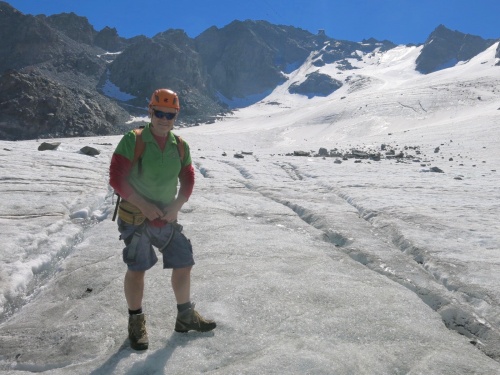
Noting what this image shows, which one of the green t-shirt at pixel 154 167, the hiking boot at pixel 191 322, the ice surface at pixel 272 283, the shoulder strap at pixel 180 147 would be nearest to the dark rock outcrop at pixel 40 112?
→ the ice surface at pixel 272 283

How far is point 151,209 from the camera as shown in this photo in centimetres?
458

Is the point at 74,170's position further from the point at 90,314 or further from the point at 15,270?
the point at 90,314

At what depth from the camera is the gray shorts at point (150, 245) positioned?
15.2ft

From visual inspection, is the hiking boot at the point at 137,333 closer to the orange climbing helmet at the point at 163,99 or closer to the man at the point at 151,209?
the man at the point at 151,209

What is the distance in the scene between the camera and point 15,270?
20.7 feet

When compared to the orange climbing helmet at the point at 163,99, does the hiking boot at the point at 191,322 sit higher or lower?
lower

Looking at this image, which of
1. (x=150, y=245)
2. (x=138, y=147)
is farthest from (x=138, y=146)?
(x=150, y=245)

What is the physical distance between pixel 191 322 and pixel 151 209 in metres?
1.36

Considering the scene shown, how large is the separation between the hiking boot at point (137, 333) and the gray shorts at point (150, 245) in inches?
21.2

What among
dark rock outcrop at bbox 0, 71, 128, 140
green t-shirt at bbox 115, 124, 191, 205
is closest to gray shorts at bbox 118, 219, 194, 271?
green t-shirt at bbox 115, 124, 191, 205

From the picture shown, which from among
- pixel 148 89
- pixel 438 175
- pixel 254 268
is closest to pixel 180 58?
pixel 148 89

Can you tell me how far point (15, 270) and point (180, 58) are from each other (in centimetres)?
18031

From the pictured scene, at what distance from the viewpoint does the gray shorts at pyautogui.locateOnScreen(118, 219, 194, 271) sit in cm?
463

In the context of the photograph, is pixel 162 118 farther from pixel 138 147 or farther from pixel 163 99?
pixel 138 147
